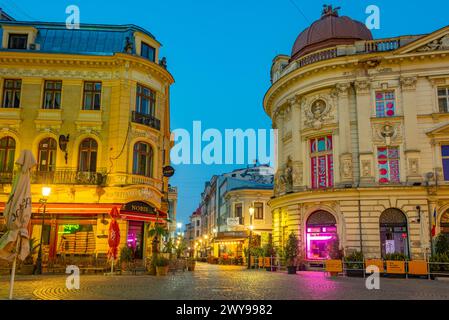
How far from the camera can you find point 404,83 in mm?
29984

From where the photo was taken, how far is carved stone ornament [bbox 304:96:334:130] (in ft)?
105

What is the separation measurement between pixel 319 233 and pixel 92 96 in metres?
18.2

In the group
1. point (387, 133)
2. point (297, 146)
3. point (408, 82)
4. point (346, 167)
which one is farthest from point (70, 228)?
point (408, 82)

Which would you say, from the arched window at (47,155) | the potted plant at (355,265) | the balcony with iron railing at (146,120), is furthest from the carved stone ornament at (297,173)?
the arched window at (47,155)

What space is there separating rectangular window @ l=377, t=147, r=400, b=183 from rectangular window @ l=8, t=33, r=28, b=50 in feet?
81.3

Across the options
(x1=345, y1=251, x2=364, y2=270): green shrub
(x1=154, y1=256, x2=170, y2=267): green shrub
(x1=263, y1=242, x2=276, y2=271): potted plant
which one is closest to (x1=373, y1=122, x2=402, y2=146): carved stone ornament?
(x1=345, y1=251, x2=364, y2=270): green shrub

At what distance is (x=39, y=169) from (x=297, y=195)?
17688mm

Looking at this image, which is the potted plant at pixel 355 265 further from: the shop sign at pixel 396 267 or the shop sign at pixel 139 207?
the shop sign at pixel 139 207

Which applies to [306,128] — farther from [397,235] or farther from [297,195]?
[397,235]

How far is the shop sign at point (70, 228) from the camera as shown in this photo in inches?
1035

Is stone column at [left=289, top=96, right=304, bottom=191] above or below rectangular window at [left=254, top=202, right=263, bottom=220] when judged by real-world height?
above

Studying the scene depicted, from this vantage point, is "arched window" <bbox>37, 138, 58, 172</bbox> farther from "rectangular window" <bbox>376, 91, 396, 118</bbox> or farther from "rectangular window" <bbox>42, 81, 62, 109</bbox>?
"rectangular window" <bbox>376, 91, 396, 118</bbox>
